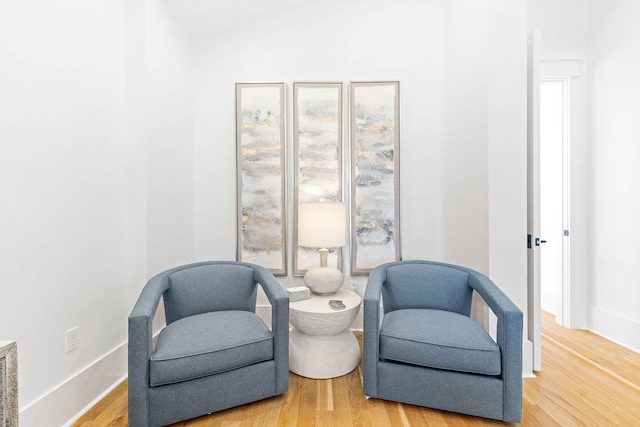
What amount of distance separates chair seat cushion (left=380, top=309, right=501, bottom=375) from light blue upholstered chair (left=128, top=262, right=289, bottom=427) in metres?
0.62

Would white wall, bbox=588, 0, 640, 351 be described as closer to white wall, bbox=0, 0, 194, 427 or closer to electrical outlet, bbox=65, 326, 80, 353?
white wall, bbox=0, 0, 194, 427

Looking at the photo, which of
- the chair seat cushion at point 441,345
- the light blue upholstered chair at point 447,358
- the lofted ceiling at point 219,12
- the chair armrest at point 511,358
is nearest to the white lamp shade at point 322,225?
the light blue upholstered chair at point 447,358

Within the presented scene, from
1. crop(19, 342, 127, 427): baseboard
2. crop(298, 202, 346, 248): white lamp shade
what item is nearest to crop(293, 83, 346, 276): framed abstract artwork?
crop(298, 202, 346, 248): white lamp shade

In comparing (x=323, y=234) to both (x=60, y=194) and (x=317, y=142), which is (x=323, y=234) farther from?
(x=60, y=194)

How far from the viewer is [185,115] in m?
2.77

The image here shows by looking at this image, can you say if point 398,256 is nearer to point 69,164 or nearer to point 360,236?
point 360,236

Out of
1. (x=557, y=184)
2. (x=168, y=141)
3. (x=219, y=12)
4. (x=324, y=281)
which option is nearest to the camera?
(x=324, y=281)

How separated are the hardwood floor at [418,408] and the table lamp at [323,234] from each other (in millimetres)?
606

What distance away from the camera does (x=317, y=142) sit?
2.88m

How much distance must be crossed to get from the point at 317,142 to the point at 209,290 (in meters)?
1.48

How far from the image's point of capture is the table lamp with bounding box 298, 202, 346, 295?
2402 millimetres

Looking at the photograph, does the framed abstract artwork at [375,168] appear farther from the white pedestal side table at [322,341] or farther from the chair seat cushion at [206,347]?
the chair seat cushion at [206,347]

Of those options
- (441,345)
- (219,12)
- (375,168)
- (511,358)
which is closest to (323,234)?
(375,168)

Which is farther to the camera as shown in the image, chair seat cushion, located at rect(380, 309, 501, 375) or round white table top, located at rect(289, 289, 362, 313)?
round white table top, located at rect(289, 289, 362, 313)
